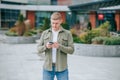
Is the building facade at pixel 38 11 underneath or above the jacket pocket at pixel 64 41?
above

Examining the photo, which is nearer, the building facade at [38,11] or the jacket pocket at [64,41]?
the jacket pocket at [64,41]

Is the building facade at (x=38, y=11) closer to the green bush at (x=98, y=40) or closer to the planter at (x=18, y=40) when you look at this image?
the planter at (x=18, y=40)

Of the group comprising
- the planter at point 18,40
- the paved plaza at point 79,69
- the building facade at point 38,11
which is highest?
the building facade at point 38,11

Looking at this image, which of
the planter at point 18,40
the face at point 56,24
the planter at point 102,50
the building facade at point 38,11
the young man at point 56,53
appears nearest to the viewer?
the face at point 56,24

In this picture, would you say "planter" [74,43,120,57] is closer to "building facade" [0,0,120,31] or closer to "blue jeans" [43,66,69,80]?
"blue jeans" [43,66,69,80]

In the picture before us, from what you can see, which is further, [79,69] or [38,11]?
[38,11]

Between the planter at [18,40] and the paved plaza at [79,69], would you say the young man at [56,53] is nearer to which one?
the paved plaza at [79,69]

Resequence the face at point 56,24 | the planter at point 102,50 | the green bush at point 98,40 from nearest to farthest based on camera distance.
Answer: the face at point 56,24
the planter at point 102,50
the green bush at point 98,40

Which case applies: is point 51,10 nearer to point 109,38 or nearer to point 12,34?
point 12,34

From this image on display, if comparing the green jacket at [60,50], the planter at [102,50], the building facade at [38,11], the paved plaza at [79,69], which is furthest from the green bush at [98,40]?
the building facade at [38,11]

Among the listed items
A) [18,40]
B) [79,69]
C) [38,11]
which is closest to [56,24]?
[79,69]

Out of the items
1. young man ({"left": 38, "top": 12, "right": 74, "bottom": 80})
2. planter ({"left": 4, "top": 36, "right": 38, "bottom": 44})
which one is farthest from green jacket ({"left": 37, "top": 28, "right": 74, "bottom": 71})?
planter ({"left": 4, "top": 36, "right": 38, "bottom": 44})

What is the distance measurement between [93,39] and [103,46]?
1.26 meters

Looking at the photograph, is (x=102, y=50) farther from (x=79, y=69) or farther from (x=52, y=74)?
(x=52, y=74)
